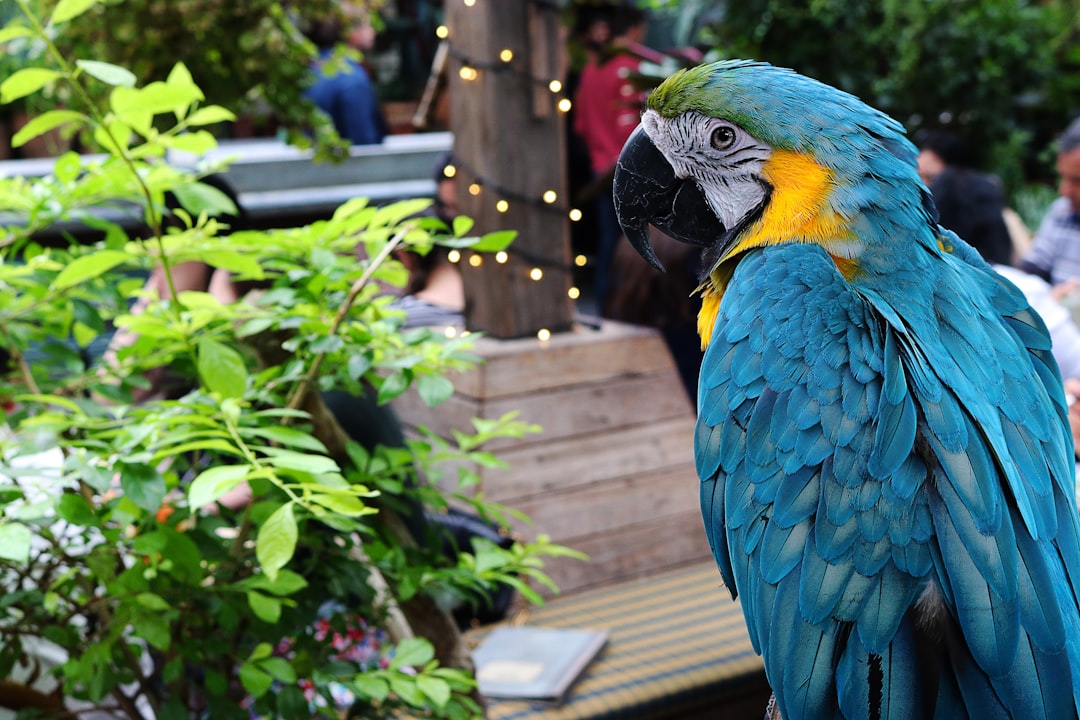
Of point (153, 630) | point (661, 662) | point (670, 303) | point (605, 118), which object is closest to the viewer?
point (153, 630)

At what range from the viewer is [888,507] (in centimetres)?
91

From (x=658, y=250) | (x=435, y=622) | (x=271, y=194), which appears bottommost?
(x=271, y=194)

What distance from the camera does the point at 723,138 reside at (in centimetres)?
A: 105

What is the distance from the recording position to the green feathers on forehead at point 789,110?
100cm

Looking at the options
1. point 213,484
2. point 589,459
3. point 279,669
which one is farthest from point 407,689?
point 589,459

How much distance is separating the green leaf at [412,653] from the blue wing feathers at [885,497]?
395 mm

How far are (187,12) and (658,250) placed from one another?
4.47 feet

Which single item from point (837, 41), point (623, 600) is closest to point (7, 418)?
point (623, 600)

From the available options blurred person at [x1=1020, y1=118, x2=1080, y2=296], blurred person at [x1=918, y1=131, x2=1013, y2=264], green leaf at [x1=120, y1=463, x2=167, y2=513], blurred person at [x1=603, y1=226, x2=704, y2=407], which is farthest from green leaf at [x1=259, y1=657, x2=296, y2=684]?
blurred person at [x1=1020, y1=118, x2=1080, y2=296]

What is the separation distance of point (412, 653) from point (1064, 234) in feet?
9.61

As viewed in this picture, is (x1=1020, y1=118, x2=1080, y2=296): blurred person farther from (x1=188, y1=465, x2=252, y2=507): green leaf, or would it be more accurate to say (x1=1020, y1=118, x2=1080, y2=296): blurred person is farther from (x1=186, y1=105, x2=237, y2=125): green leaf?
(x1=188, y1=465, x2=252, y2=507): green leaf

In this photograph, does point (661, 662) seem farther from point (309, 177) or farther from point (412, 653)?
point (309, 177)

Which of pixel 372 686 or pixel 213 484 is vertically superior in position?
pixel 213 484

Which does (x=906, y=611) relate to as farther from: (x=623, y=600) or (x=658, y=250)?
(x=658, y=250)
